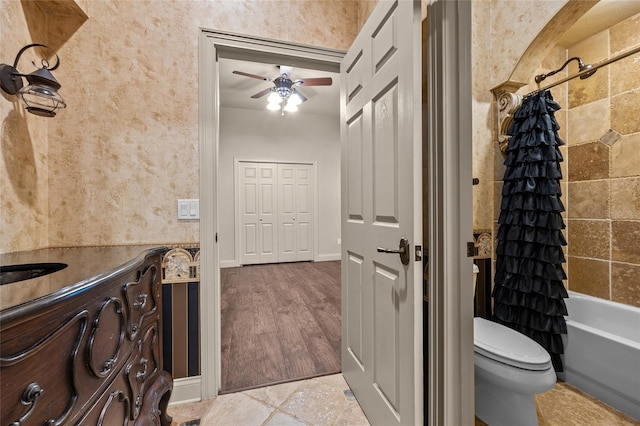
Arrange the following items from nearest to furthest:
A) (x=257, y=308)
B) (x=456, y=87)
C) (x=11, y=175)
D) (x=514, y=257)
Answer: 1. (x=456, y=87)
2. (x=11, y=175)
3. (x=514, y=257)
4. (x=257, y=308)

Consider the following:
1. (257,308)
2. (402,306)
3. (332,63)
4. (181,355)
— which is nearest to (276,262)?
(257,308)

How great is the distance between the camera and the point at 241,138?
16.7 ft

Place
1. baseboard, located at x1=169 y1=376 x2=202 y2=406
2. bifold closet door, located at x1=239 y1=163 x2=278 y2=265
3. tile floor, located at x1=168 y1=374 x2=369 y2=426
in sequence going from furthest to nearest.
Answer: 1. bifold closet door, located at x1=239 y1=163 x2=278 y2=265
2. baseboard, located at x1=169 y1=376 x2=202 y2=406
3. tile floor, located at x1=168 y1=374 x2=369 y2=426

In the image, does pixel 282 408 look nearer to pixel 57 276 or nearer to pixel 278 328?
pixel 278 328

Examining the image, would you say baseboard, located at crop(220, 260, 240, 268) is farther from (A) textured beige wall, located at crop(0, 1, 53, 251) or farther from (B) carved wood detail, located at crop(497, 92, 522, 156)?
(B) carved wood detail, located at crop(497, 92, 522, 156)

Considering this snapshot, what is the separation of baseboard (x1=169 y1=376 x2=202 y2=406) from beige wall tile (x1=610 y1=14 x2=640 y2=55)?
12.7 feet

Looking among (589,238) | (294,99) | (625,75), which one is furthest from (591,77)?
(294,99)

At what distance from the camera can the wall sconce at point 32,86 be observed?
1157mm

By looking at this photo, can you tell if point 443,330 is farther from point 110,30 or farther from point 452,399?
point 110,30

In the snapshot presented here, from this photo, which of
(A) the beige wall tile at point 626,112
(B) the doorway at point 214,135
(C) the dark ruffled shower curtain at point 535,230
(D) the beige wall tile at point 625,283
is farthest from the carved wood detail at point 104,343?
(A) the beige wall tile at point 626,112

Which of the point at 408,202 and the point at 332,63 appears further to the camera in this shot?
the point at 332,63

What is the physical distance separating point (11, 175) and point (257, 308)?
2.31 metres

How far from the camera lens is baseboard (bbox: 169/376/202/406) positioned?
1.57 meters

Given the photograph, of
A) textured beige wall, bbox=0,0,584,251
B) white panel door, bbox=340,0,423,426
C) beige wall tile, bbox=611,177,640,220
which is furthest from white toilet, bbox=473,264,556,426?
textured beige wall, bbox=0,0,584,251
